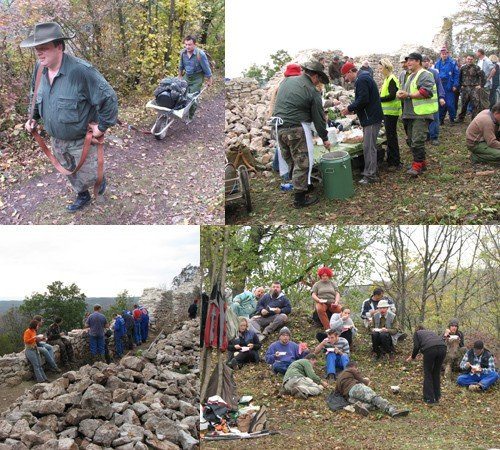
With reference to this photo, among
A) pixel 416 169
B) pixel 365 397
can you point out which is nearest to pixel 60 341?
pixel 365 397

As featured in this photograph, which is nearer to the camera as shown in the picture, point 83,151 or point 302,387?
point 83,151

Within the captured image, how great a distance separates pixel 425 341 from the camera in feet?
18.4

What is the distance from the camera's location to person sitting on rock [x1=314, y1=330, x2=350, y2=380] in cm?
554

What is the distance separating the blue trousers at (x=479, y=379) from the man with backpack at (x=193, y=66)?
318cm

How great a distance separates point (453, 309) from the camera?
19.8 ft

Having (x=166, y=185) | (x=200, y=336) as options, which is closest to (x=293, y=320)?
(x=200, y=336)

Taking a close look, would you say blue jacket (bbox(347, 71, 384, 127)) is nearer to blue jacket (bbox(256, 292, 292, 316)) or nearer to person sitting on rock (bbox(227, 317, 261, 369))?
blue jacket (bbox(256, 292, 292, 316))

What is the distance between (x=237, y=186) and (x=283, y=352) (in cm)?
138

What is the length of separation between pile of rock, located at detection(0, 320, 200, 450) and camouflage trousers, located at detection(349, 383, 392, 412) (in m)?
1.24

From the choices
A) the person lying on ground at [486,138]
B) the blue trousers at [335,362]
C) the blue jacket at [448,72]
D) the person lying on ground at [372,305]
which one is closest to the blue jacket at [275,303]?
the blue trousers at [335,362]

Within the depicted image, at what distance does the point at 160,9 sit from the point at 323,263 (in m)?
2.47

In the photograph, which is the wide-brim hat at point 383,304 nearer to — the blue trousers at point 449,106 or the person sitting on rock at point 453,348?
the person sitting on rock at point 453,348

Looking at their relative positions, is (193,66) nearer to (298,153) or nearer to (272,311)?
(298,153)

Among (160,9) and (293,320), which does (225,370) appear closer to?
(293,320)
